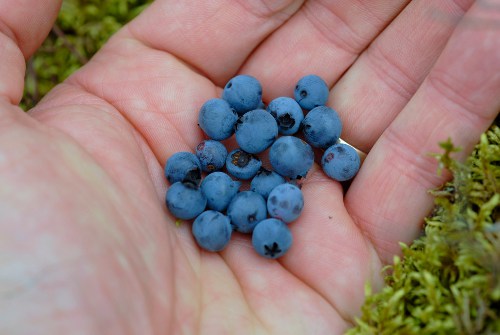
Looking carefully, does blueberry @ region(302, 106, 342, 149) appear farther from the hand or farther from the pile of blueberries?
the hand

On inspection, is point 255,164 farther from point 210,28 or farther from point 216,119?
point 210,28

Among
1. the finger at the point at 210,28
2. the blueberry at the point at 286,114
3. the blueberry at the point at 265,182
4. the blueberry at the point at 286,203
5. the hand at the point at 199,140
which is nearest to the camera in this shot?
the hand at the point at 199,140

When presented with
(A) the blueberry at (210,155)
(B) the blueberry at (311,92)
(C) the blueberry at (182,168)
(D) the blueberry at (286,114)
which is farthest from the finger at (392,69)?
(C) the blueberry at (182,168)

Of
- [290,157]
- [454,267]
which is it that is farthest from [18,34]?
[454,267]

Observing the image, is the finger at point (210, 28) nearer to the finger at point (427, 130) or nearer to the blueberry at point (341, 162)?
the blueberry at point (341, 162)

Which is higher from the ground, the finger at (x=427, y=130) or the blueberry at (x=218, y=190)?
the finger at (x=427, y=130)

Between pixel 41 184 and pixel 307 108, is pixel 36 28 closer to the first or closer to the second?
pixel 41 184

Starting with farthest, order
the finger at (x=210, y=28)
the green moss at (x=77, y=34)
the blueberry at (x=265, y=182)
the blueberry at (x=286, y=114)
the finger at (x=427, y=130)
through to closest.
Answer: the green moss at (x=77, y=34)
the finger at (x=210, y=28)
the blueberry at (x=286, y=114)
the blueberry at (x=265, y=182)
the finger at (x=427, y=130)
